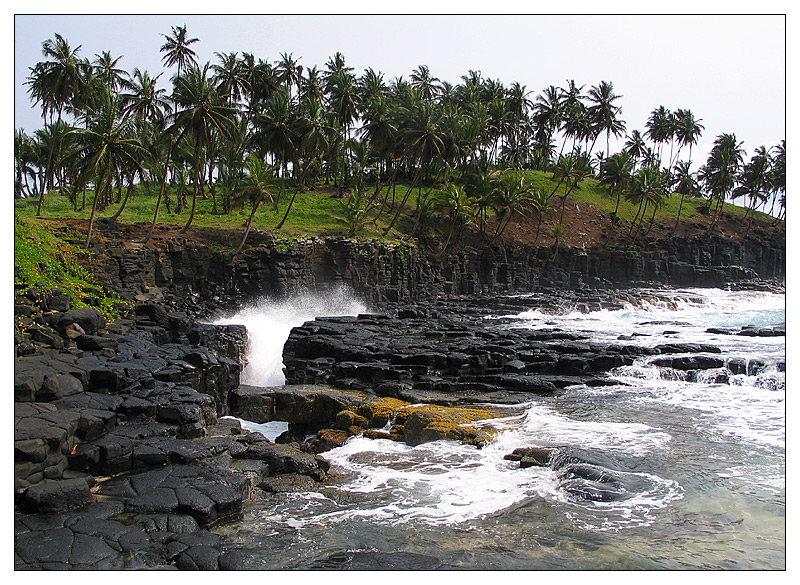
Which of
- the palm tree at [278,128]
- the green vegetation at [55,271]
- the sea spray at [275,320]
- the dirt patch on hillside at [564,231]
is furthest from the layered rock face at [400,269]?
the palm tree at [278,128]

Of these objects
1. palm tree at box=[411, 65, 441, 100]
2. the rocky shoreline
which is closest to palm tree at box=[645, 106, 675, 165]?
palm tree at box=[411, 65, 441, 100]

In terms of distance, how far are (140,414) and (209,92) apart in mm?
25799

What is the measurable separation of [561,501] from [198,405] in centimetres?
785

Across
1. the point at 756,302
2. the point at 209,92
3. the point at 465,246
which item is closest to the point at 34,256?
the point at 209,92

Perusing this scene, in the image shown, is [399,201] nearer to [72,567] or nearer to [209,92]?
[209,92]

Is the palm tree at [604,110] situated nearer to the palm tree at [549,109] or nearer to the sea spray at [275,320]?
the palm tree at [549,109]

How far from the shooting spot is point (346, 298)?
134 feet

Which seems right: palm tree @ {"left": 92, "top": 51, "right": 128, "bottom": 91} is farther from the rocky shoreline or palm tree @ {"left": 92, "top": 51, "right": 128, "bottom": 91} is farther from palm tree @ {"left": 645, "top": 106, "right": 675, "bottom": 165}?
palm tree @ {"left": 645, "top": 106, "right": 675, "bottom": 165}

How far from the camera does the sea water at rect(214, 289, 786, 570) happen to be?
7.06 meters

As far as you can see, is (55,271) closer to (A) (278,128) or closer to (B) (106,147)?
(B) (106,147)

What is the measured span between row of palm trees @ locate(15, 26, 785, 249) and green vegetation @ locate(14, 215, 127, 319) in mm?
4249

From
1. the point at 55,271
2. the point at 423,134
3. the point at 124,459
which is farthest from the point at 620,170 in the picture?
the point at 124,459

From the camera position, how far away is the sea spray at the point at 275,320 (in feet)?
83.5

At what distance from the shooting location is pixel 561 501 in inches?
345
